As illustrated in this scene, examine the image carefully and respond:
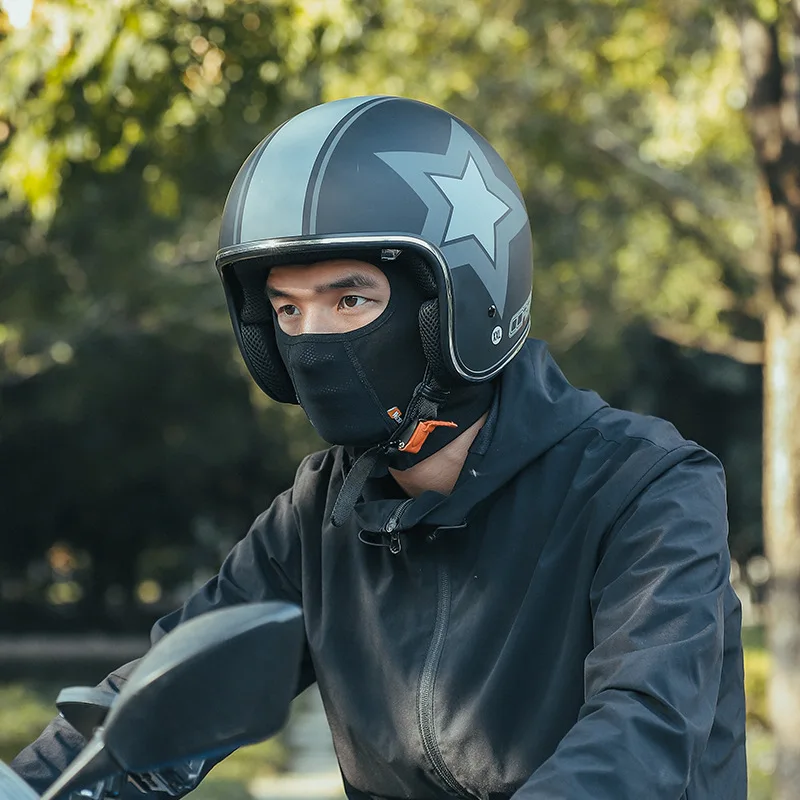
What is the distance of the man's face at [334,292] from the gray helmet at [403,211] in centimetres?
3

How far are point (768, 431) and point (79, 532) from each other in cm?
2876

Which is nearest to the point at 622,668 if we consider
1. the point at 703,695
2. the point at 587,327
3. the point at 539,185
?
the point at 703,695

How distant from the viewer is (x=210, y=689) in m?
1.52

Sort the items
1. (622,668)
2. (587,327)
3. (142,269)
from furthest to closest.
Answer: (587,327) → (142,269) → (622,668)

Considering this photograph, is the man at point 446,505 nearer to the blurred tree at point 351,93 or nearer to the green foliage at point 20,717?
the blurred tree at point 351,93

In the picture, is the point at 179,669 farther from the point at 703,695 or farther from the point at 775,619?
the point at 775,619

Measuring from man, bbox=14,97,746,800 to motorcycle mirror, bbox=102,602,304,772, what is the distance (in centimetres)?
72

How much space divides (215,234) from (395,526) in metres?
16.8

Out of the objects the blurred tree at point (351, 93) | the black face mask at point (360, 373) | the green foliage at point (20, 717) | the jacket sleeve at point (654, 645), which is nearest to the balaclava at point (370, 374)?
the black face mask at point (360, 373)

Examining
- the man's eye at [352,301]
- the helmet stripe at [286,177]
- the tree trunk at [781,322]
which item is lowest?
the tree trunk at [781,322]

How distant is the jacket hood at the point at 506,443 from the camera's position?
2.51 metres

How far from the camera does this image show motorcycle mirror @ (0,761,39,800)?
169 centimetres

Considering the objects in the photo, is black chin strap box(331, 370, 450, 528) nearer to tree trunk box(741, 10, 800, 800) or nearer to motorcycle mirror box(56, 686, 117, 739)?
motorcycle mirror box(56, 686, 117, 739)

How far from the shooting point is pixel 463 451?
278 centimetres
